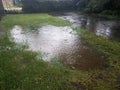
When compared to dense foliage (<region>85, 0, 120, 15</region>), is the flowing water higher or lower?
higher

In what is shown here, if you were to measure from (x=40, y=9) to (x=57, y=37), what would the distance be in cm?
1008

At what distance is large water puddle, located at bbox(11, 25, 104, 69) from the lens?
485 cm

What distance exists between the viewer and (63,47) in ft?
19.8

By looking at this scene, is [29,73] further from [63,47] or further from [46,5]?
[46,5]

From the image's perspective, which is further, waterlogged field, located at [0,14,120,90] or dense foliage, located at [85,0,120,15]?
dense foliage, located at [85,0,120,15]

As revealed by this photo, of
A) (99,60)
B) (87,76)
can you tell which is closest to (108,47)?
(99,60)

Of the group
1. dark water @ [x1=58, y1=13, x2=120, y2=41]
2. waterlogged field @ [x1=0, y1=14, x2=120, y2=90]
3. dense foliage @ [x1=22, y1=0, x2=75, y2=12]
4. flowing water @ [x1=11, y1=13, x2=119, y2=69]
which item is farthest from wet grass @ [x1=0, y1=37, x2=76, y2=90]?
dense foliage @ [x1=22, y1=0, x2=75, y2=12]

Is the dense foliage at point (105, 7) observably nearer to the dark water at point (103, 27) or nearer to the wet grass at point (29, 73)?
the dark water at point (103, 27)

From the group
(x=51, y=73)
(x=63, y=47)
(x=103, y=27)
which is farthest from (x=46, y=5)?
(x=51, y=73)

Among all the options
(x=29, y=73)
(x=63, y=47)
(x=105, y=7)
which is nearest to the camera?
(x=29, y=73)

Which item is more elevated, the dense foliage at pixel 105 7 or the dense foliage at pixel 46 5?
the dense foliage at pixel 105 7

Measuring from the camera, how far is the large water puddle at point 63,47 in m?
4.85

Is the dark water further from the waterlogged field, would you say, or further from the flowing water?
the waterlogged field

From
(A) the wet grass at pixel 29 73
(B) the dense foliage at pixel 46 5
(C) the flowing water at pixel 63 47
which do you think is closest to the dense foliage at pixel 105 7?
(B) the dense foliage at pixel 46 5
